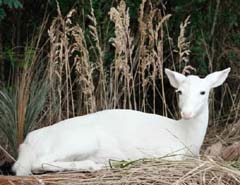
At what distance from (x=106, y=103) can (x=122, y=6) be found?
946 mm

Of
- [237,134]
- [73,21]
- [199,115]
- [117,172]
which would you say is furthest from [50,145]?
[73,21]

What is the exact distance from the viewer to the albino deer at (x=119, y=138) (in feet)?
18.4

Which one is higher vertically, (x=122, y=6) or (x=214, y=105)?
(x=122, y=6)

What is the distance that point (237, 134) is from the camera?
728 cm

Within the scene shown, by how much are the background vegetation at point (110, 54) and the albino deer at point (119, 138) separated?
898 millimetres

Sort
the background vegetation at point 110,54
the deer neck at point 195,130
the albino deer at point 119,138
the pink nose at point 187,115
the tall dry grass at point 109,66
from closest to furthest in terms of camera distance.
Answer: the pink nose at point 187,115
the albino deer at point 119,138
the deer neck at point 195,130
the tall dry grass at point 109,66
the background vegetation at point 110,54

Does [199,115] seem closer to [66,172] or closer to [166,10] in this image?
[66,172]

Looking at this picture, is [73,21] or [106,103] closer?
[106,103]

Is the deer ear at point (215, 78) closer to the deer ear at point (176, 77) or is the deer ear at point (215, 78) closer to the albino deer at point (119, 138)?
the albino deer at point (119, 138)

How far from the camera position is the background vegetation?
7.03 meters

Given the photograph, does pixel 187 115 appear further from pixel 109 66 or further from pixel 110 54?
pixel 110 54

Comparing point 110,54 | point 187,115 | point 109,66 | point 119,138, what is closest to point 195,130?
point 187,115

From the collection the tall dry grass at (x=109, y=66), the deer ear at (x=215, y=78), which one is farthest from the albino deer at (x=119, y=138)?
the tall dry grass at (x=109, y=66)

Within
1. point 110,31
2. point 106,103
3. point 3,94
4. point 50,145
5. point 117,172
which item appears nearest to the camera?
point 117,172
